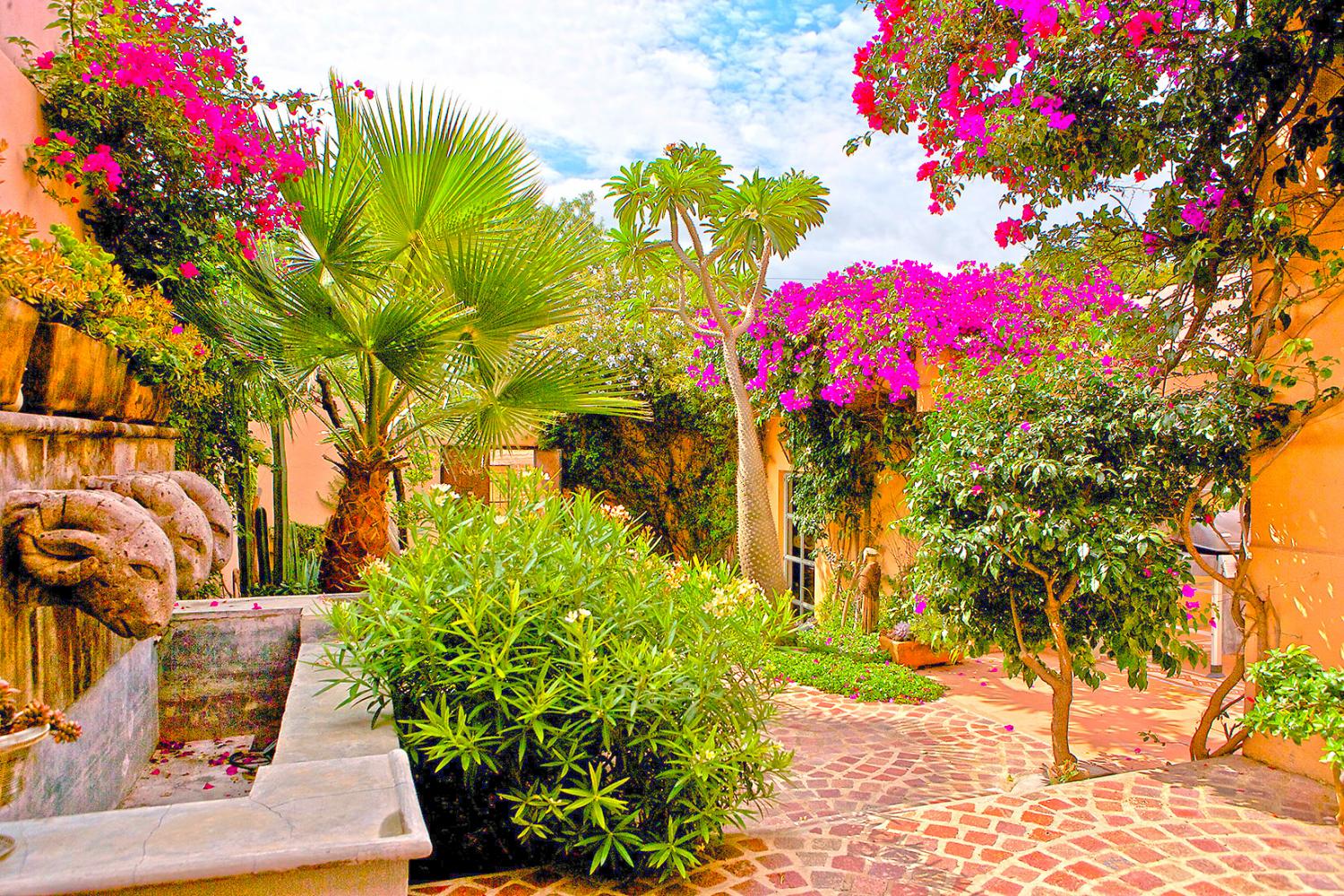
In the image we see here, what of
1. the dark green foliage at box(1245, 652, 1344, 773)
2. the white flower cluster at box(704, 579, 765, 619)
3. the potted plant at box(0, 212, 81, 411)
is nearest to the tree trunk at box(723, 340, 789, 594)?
the white flower cluster at box(704, 579, 765, 619)

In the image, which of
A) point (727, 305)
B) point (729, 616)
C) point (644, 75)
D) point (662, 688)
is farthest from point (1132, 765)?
point (727, 305)

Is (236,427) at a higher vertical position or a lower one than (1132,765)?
higher

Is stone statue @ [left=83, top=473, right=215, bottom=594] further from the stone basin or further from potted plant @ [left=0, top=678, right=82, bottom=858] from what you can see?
potted plant @ [left=0, top=678, right=82, bottom=858]

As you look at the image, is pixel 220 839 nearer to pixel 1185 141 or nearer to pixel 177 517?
pixel 177 517

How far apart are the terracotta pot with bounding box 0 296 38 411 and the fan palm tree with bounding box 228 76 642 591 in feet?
7.76

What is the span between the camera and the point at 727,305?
1034cm

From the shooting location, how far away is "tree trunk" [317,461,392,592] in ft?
17.0

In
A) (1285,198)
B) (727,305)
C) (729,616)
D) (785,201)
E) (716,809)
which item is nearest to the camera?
(716,809)

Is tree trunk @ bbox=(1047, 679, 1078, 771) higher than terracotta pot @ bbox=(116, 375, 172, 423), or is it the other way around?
terracotta pot @ bbox=(116, 375, 172, 423)

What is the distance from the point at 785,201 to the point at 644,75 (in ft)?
10.4

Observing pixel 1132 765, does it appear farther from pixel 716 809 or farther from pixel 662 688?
pixel 662 688

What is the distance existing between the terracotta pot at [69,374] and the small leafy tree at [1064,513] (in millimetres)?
3853

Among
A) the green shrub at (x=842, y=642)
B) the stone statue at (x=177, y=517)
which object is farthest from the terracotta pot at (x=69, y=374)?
the green shrub at (x=842, y=642)

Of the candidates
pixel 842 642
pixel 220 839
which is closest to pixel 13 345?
pixel 220 839
